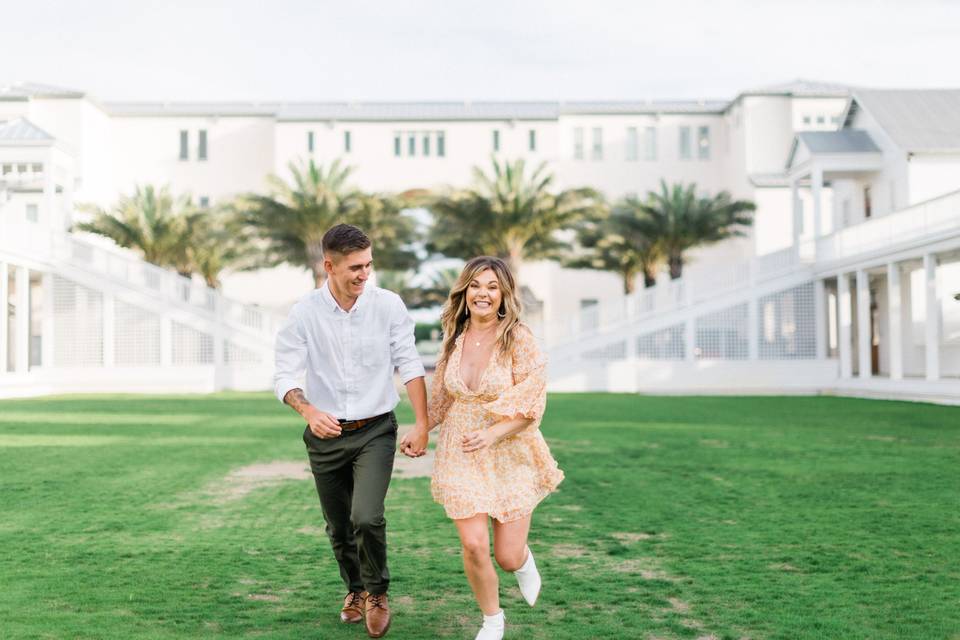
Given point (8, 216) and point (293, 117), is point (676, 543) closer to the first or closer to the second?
point (8, 216)

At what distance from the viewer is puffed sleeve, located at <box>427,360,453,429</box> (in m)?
4.76

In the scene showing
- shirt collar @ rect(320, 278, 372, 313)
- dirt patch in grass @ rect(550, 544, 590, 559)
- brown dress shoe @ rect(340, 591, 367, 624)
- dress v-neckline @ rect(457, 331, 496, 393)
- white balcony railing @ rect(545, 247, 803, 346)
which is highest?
white balcony railing @ rect(545, 247, 803, 346)

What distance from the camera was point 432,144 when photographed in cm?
5328

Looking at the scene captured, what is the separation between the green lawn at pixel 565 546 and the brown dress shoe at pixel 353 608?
3.5 inches

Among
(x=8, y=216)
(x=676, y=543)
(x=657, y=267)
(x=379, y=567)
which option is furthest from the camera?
(x=657, y=267)

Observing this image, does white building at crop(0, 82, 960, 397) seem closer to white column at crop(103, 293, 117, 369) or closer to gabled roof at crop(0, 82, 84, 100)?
white column at crop(103, 293, 117, 369)

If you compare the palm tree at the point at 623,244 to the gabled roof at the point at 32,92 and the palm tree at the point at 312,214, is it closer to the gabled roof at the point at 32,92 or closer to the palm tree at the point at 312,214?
the palm tree at the point at 312,214

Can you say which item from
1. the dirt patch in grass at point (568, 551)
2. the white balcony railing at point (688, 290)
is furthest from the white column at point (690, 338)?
the dirt patch in grass at point (568, 551)

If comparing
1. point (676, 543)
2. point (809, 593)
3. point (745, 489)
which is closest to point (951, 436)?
point (745, 489)

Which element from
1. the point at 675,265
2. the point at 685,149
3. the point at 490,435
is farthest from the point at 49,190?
the point at 685,149

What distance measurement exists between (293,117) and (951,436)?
42373 mm

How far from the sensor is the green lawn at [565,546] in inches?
199

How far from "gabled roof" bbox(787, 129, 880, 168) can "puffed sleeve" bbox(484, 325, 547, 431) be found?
29.2 metres

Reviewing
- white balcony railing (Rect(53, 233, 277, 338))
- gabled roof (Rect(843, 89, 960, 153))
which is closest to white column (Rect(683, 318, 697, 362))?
gabled roof (Rect(843, 89, 960, 153))
